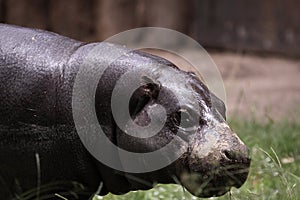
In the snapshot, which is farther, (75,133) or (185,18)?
(185,18)

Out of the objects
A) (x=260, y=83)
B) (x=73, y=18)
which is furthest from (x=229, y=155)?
(x=73, y=18)

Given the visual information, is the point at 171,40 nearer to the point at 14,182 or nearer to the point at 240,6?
the point at 240,6

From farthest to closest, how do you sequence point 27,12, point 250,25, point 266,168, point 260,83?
point 250,25, point 27,12, point 260,83, point 266,168

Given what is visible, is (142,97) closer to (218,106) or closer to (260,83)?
(218,106)

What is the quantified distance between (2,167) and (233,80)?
4.72 m

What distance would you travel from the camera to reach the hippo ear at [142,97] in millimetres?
2941

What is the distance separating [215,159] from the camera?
284cm

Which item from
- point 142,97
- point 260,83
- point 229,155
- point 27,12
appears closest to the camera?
point 229,155

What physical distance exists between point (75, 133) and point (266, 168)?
3.57 ft

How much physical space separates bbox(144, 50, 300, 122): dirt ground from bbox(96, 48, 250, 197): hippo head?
2.75 m

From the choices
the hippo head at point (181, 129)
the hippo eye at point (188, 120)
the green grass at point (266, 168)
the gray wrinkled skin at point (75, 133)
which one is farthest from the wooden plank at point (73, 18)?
the hippo eye at point (188, 120)

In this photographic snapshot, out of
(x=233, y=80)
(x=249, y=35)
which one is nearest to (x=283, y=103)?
(x=233, y=80)

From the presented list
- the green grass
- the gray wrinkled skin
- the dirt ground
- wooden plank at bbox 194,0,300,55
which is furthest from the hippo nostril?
wooden plank at bbox 194,0,300,55

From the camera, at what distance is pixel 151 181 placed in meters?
3.01
